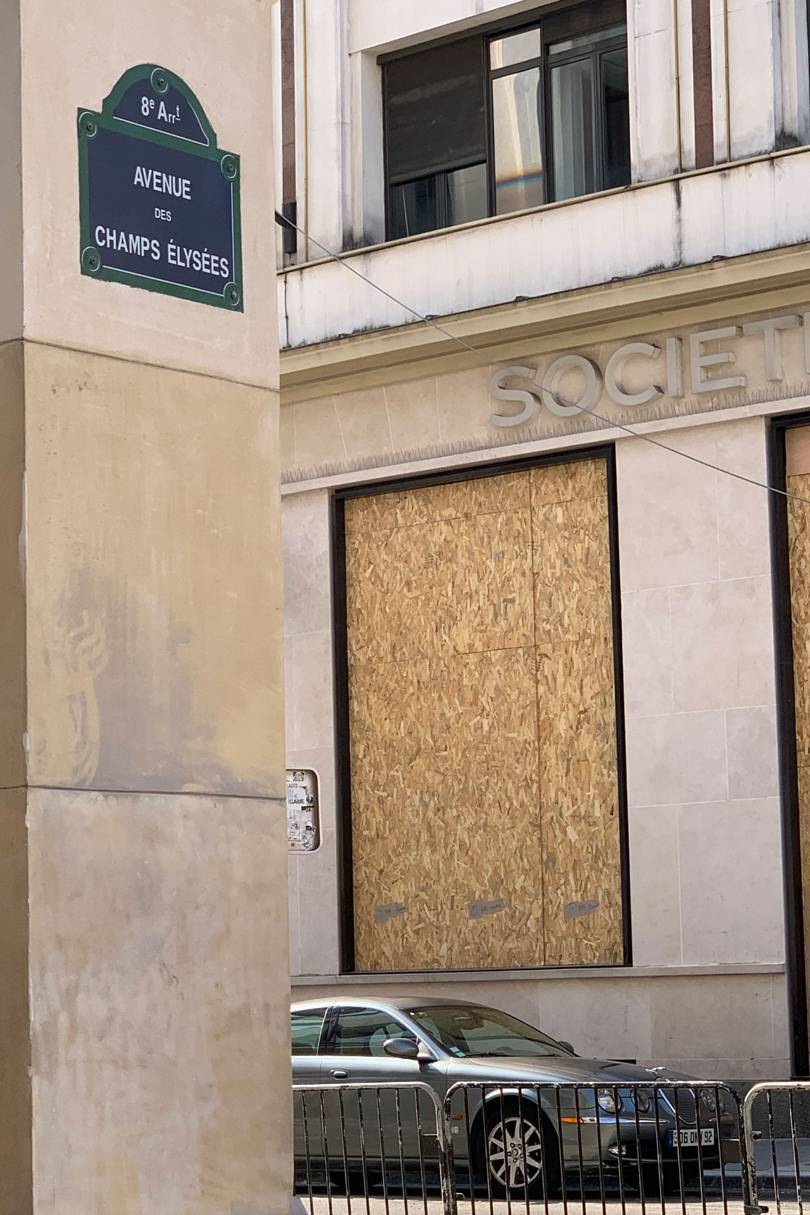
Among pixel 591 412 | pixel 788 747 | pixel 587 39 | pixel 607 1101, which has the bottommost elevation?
pixel 607 1101

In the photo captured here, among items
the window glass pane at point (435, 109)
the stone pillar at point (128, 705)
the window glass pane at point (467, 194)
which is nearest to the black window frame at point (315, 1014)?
the stone pillar at point (128, 705)

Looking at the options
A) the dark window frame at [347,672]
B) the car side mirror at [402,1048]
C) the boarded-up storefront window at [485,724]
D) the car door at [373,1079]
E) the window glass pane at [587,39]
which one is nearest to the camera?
the car door at [373,1079]

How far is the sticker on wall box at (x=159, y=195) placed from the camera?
281 inches

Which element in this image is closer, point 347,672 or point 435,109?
point 347,672

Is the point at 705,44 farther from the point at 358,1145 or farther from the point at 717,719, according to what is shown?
the point at 358,1145

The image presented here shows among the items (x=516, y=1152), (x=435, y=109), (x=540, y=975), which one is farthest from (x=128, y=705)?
(x=435, y=109)

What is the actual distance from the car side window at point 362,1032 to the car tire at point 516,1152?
1.34 m

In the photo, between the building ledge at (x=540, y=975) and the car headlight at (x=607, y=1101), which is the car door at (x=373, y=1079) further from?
the building ledge at (x=540, y=975)

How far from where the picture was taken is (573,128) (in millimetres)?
21562

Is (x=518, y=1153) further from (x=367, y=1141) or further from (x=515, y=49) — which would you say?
(x=515, y=49)

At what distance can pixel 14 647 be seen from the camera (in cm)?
673

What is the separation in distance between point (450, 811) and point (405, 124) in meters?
7.50

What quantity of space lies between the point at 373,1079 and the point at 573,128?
10.7m

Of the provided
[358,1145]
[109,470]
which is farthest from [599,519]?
[109,470]
